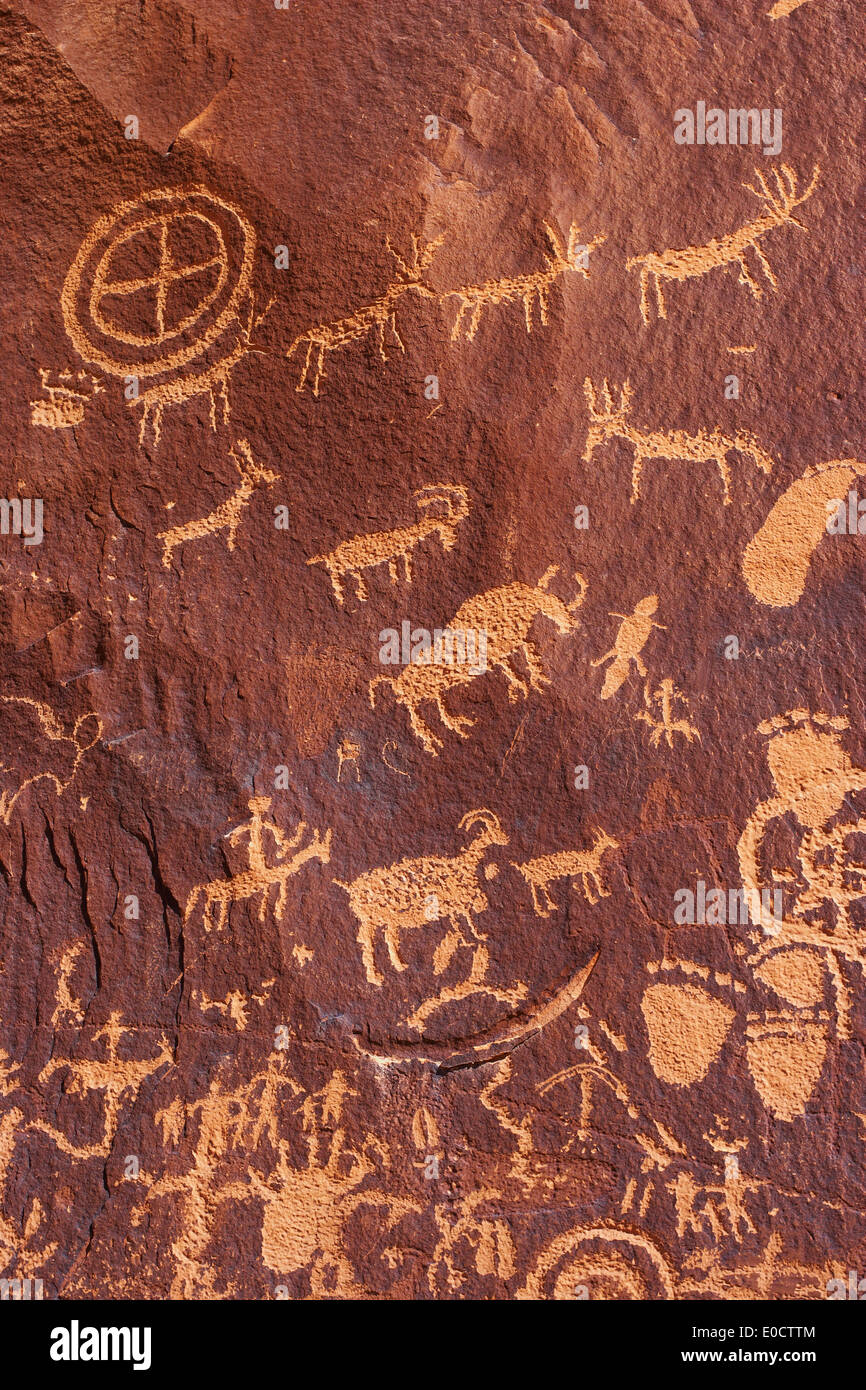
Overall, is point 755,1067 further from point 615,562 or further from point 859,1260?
point 615,562

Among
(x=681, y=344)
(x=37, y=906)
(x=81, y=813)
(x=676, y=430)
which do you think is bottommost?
(x=37, y=906)

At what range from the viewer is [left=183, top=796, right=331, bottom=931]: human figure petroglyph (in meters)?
2.05

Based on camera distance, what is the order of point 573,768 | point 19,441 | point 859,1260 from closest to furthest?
point 859,1260, point 573,768, point 19,441

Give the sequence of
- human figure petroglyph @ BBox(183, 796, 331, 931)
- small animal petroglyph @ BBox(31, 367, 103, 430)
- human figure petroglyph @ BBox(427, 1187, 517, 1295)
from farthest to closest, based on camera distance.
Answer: small animal petroglyph @ BBox(31, 367, 103, 430) < human figure petroglyph @ BBox(183, 796, 331, 931) < human figure petroglyph @ BBox(427, 1187, 517, 1295)

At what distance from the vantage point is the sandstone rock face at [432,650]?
1.95 meters

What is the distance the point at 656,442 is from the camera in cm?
202

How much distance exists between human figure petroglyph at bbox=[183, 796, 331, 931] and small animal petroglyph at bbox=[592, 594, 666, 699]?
55cm

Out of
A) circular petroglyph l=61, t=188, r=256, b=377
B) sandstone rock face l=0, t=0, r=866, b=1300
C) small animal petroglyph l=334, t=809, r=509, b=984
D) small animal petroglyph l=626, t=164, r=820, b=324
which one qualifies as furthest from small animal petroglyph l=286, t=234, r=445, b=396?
small animal petroglyph l=334, t=809, r=509, b=984

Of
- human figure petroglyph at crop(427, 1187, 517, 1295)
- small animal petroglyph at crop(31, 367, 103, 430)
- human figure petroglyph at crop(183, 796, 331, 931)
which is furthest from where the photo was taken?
small animal petroglyph at crop(31, 367, 103, 430)

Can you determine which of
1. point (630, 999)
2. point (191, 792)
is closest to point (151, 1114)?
point (191, 792)

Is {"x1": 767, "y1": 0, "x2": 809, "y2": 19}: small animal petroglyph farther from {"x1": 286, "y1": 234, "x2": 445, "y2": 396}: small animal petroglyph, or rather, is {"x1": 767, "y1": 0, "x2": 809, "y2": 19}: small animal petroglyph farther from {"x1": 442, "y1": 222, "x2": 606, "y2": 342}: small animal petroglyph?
{"x1": 286, "y1": 234, "x2": 445, "y2": 396}: small animal petroglyph

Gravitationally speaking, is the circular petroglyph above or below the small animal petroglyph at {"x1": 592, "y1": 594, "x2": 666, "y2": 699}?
above

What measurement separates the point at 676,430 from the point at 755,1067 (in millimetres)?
1053

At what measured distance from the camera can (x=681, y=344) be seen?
203 centimetres
